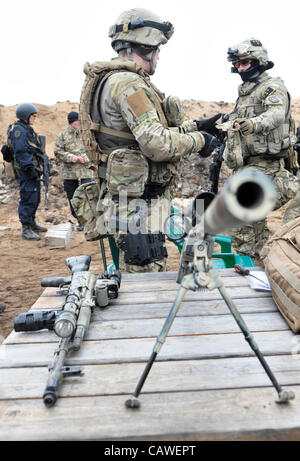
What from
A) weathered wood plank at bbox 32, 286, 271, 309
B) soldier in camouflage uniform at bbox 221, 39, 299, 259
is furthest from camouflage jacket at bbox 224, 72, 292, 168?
weathered wood plank at bbox 32, 286, 271, 309

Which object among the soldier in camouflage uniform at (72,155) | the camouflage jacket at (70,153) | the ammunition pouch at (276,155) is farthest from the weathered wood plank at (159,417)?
the camouflage jacket at (70,153)

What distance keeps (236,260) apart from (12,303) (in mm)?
2626

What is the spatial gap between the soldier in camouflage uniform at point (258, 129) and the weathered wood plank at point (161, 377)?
10.7ft

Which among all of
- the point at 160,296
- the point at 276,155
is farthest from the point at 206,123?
the point at 276,155

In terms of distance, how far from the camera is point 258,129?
4.45 meters

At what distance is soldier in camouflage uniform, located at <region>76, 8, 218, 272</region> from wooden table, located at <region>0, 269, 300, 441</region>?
928mm

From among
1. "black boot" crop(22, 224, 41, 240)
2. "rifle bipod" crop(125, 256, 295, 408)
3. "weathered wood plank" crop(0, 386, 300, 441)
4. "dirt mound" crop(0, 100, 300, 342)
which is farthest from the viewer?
"black boot" crop(22, 224, 41, 240)

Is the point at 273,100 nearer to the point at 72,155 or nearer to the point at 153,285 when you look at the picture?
the point at 153,285

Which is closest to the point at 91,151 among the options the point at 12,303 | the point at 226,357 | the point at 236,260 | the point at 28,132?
the point at 236,260

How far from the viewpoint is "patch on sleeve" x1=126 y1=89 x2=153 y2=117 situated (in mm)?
2736

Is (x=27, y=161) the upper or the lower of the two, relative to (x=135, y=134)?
lower

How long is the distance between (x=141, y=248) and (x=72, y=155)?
5.36 meters

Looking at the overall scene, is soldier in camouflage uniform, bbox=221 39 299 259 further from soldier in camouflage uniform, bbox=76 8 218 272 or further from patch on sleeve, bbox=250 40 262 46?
soldier in camouflage uniform, bbox=76 8 218 272

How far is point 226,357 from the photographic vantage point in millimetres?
1752
